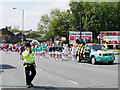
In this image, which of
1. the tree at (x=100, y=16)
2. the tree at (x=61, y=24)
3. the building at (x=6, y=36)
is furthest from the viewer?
the building at (x=6, y=36)

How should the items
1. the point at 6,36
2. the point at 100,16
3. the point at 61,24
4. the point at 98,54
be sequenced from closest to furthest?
1. the point at 98,54
2. the point at 100,16
3. the point at 61,24
4. the point at 6,36

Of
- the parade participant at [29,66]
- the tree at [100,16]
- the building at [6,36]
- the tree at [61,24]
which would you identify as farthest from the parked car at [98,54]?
the building at [6,36]

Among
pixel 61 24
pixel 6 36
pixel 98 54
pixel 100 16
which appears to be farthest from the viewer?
pixel 6 36

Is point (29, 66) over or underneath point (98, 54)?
underneath

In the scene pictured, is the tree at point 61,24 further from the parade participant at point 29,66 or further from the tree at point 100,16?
the parade participant at point 29,66

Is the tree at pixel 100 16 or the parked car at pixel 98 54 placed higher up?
the tree at pixel 100 16

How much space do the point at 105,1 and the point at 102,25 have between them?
560cm

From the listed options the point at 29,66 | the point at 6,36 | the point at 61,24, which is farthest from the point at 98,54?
the point at 6,36

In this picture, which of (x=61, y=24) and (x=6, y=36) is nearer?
(x=61, y=24)

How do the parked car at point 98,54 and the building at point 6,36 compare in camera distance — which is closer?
the parked car at point 98,54

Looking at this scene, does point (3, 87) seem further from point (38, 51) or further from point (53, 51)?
point (38, 51)

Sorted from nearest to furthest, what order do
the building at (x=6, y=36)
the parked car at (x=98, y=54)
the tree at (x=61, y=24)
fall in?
the parked car at (x=98, y=54)
the tree at (x=61, y=24)
the building at (x=6, y=36)

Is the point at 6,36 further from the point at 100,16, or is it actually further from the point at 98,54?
the point at 98,54

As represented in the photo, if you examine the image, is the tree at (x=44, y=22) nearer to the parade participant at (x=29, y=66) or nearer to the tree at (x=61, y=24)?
the tree at (x=61, y=24)
